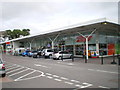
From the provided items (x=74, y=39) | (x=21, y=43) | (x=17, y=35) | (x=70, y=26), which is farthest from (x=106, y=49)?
(x=17, y=35)

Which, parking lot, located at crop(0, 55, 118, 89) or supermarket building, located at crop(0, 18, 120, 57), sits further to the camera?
supermarket building, located at crop(0, 18, 120, 57)

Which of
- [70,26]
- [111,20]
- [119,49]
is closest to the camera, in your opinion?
[111,20]

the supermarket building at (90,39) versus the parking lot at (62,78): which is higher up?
the supermarket building at (90,39)

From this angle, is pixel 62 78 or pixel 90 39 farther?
pixel 90 39

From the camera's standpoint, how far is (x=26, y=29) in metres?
83.7

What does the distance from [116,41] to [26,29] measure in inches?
2427

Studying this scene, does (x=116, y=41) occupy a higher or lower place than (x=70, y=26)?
lower

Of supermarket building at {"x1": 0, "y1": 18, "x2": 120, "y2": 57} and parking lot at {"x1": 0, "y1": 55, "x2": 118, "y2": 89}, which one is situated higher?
supermarket building at {"x1": 0, "y1": 18, "x2": 120, "y2": 57}

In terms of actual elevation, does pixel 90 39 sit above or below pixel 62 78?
above

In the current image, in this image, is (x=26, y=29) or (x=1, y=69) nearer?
(x=1, y=69)

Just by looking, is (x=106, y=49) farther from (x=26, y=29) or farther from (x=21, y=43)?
(x=26, y=29)

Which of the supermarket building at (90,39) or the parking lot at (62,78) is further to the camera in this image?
the supermarket building at (90,39)

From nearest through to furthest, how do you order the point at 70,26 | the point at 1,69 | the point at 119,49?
the point at 1,69 < the point at 70,26 < the point at 119,49

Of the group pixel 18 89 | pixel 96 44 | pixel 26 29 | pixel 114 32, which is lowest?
pixel 18 89
